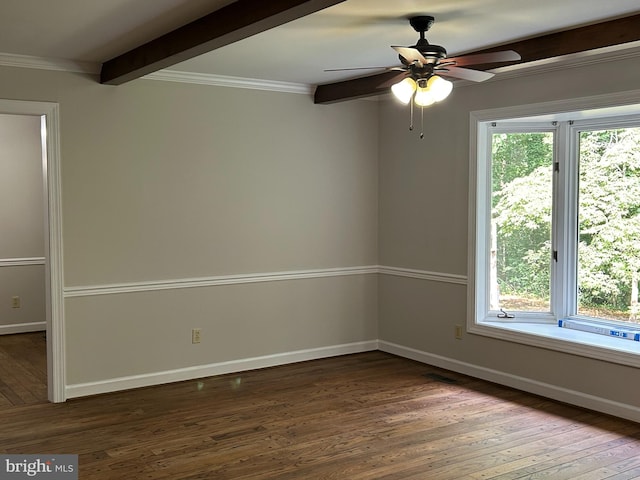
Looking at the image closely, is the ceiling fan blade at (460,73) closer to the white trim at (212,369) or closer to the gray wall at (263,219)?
the gray wall at (263,219)

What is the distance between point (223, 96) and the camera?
17.8 feet

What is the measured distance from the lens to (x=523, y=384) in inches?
199

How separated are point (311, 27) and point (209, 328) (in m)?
2.69

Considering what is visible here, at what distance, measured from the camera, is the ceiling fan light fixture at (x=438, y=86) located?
3609 millimetres

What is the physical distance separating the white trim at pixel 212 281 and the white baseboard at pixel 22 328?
103 inches

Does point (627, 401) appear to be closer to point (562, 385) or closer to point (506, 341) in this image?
point (562, 385)

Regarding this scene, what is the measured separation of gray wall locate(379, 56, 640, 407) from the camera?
457 centimetres

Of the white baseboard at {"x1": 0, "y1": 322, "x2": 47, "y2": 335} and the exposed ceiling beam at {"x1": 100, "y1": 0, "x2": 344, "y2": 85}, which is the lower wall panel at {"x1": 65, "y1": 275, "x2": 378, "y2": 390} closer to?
the exposed ceiling beam at {"x1": 100, "y1": 0, "x2": 344, "y2": 85}

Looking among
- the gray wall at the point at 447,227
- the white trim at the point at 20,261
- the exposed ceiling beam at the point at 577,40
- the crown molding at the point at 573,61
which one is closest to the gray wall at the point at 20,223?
the white trim at the point at 20,261

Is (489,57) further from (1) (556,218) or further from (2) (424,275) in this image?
(2) (424,275)

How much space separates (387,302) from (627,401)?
7.93 feet

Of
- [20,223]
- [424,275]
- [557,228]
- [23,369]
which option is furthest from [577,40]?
[20,223]

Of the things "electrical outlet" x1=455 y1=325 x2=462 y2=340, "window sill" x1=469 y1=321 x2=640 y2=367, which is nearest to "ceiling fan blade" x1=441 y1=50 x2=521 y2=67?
"window sill" x1=469 y1=321 x2=640 y2=367

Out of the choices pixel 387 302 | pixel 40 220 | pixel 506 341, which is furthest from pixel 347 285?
pixel 40 220
